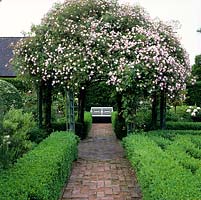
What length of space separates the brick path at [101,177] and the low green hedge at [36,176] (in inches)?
20.5

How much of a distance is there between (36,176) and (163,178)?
1.50 m

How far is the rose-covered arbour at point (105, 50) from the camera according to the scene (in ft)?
32.0

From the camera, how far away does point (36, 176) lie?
4.89 meters

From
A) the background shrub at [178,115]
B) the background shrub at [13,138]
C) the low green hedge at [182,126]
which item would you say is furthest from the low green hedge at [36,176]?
the background shrub at [178,115]

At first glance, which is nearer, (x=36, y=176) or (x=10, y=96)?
(x=36, y=176)

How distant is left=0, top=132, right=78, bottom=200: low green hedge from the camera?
4230 millimetres

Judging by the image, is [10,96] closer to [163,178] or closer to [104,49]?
[104,49]

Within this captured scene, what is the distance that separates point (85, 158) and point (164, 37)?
3.85 m

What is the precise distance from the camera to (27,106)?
47.2 feet

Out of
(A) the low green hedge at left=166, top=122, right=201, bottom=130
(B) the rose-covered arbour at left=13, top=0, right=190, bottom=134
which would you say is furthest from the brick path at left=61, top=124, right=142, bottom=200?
(A) the low green hedge at left=166, top=122, right=201, bottom=130

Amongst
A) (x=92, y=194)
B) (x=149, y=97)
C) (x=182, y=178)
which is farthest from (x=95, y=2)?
(x=182, y=178)

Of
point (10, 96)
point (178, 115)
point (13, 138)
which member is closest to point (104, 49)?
point (10, 96)

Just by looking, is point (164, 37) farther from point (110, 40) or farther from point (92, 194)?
point (92, 194)

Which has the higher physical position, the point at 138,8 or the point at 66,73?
the point at 138,8
